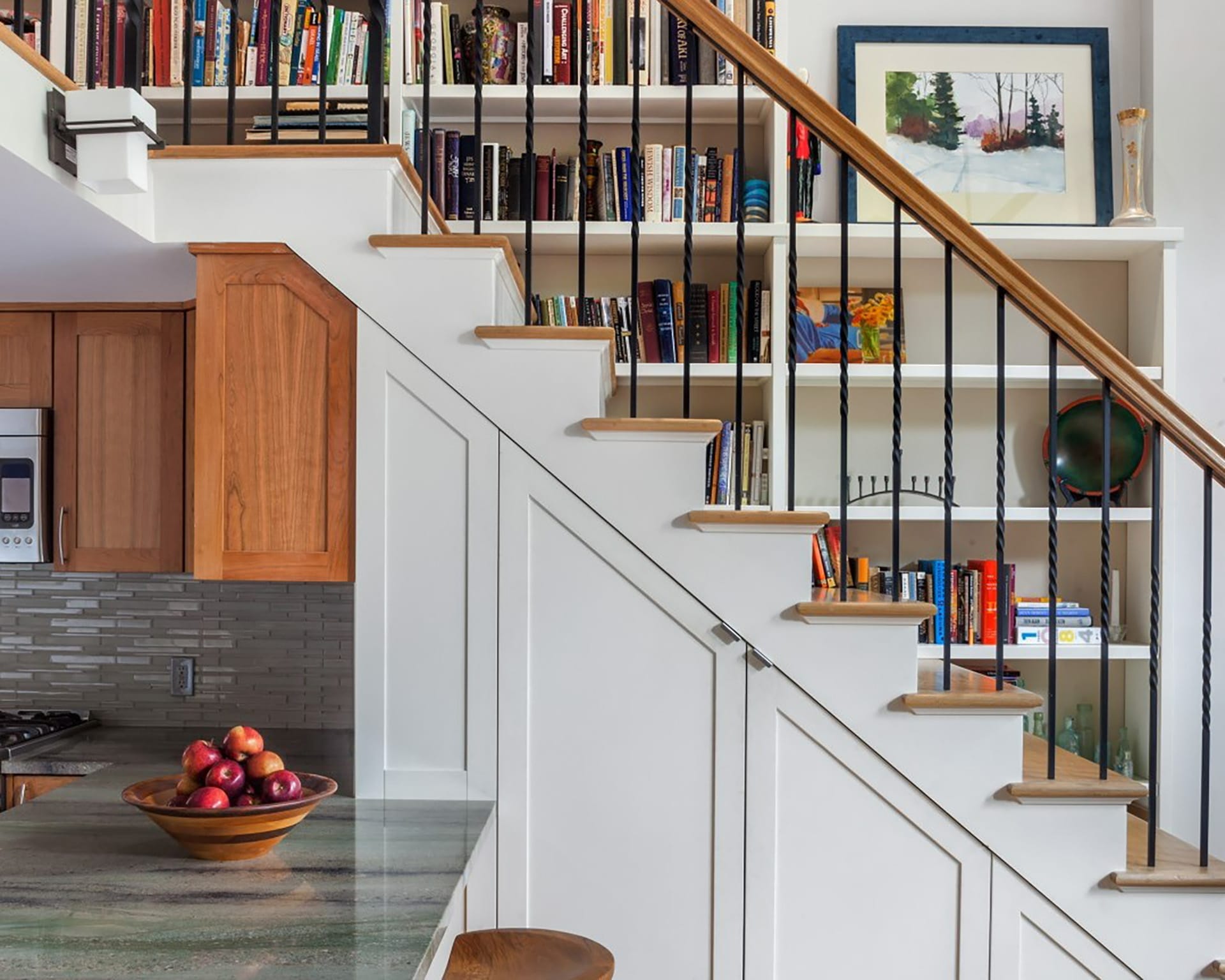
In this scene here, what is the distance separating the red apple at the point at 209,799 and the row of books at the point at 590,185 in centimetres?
215

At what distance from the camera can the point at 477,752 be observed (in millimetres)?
2494

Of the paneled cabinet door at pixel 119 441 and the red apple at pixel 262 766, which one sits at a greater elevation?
the paneled cabinet door at pixel 119 441

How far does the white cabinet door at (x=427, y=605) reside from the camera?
8.16 ft

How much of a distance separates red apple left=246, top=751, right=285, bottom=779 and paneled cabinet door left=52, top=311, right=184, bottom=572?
136cm

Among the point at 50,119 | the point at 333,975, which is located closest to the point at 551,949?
the point at 333,975

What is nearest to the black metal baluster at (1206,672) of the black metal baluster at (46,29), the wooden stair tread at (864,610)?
the wooden stair tread at (864,610)

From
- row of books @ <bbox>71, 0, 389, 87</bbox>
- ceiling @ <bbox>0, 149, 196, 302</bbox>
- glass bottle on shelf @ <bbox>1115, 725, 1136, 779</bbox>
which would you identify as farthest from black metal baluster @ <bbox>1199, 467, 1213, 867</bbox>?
row of books @ <bbox>71, 0, 389, 87</bbox>

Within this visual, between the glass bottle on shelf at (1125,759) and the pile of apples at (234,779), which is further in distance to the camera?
the glass bottle on shelf at (1125,759)

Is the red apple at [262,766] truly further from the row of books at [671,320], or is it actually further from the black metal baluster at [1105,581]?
the row of books at [671,320]

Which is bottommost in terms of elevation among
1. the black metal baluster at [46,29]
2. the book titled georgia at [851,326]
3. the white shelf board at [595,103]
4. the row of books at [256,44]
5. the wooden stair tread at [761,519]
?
the wooden stair tread at [761,519]

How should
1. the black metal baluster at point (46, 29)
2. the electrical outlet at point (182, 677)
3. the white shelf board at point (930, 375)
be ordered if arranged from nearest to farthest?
the black metal baluster at point (46, 29)
the white shelf board at point (930, 375)
the electrical outlet at point (182, 677)

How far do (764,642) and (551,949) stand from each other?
76cm

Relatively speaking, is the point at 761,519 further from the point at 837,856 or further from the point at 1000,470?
the point at 837,856

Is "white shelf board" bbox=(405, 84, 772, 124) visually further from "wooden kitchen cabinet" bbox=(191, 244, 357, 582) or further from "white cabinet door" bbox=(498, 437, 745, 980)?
"white cabinet door" bbox=(498, 437, 745, 980)
